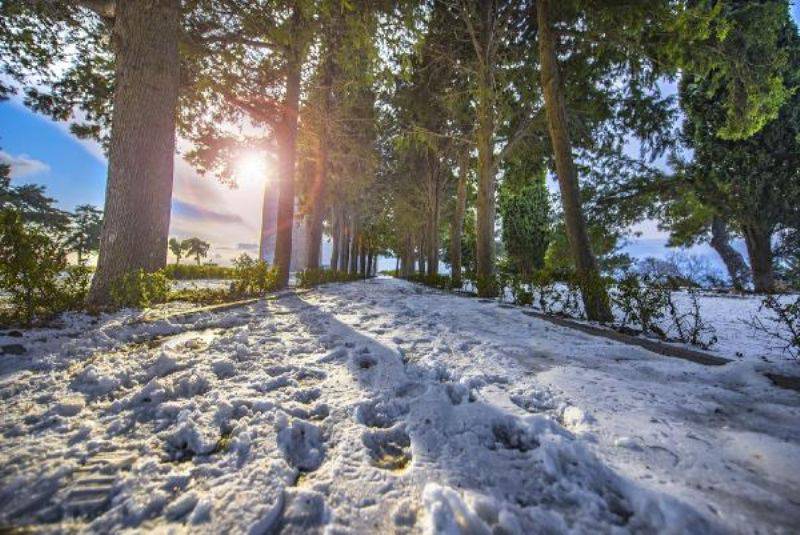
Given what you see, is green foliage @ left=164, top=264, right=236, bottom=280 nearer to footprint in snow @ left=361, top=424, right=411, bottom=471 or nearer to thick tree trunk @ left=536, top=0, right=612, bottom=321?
thick tree trunk @ left=536, top=0, right=612, bottom=321

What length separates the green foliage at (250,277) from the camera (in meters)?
7.35

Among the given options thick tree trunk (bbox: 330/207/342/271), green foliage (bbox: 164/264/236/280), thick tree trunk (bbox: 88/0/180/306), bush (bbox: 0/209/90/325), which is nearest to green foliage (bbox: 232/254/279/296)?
thick tree trunk (bbox: 88/0/180/306)

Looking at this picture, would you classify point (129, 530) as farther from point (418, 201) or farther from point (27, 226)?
point (418, 201)

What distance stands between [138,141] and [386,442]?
5.97m

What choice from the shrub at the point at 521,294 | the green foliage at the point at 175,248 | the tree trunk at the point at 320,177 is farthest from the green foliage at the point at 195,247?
the shrub at the point at 521,294

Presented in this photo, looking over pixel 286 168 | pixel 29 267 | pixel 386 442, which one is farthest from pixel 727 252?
pixel 29 267

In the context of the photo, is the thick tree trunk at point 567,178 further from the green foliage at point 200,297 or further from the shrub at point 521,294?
the green foliage at point 200,297

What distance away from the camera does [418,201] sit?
23.0 m

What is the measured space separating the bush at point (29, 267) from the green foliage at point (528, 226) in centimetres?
2289

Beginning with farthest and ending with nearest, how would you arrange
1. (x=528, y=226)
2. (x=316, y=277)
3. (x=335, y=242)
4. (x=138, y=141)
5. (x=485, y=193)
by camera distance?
1. (x=335, y=242)
2. (x=528, y=226)
3. (x=316, y=277)
4. (x=485, y=193)
5. (x=138, y=141)

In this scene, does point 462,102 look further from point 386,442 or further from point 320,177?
point 386,442

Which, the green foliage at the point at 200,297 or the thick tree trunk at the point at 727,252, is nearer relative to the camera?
the green foliage at the point at 200,297

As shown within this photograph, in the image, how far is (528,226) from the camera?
2347cm

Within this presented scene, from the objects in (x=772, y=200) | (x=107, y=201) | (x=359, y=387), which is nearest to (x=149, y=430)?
(x=359, y=387)
